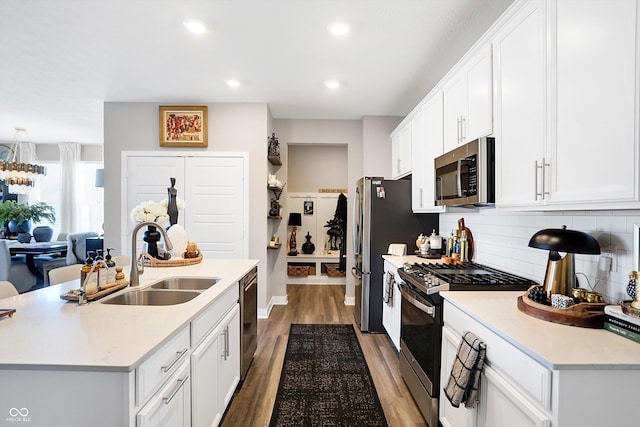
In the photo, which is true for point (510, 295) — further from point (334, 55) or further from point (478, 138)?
point (334, 55)

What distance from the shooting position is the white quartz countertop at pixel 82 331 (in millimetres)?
941

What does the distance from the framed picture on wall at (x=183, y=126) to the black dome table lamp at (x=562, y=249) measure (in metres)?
3.79

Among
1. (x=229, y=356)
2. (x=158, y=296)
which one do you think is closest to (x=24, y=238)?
(x=158, y=296)

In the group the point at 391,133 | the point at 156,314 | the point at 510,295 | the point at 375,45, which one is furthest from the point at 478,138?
the point at 391,133

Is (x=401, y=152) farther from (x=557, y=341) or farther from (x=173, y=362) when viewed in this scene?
(x=173, y=362)

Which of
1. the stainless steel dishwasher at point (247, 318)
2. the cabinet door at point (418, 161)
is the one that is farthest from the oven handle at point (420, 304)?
the stainless steel dishwasher at point (247, 318)

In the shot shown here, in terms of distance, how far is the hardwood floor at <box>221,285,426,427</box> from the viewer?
6.83 ft

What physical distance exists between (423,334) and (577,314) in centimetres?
90

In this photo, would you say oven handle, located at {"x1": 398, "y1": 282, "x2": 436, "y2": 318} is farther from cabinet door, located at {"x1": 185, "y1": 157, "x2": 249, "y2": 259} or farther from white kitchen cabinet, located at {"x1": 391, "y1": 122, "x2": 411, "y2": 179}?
cabinet door, located at {"x1": 185, "y1": 157, "x2": 249, "y2": 259}

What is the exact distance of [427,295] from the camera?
191cm

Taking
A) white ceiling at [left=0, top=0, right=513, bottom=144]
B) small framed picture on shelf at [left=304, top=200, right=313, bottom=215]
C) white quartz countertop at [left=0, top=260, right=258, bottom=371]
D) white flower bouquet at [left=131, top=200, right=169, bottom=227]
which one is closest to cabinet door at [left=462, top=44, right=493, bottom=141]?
white ceiling at [left=0, top=0, right=513, bottom=144]

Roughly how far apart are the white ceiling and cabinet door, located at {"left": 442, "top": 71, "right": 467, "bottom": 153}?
42 cm

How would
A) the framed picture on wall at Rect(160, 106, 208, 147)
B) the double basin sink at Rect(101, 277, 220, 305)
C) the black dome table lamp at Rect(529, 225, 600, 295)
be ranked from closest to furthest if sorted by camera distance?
the black dome table lamp at Rect(529, 225, 600, 295) → the double basin sink at Rect(101, 277, 220, 305) → the framed picture on wall at Rect(160, 106, 208, 147)

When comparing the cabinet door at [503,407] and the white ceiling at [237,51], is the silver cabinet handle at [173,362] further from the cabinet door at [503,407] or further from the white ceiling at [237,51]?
the white ceiling at [237,51]
